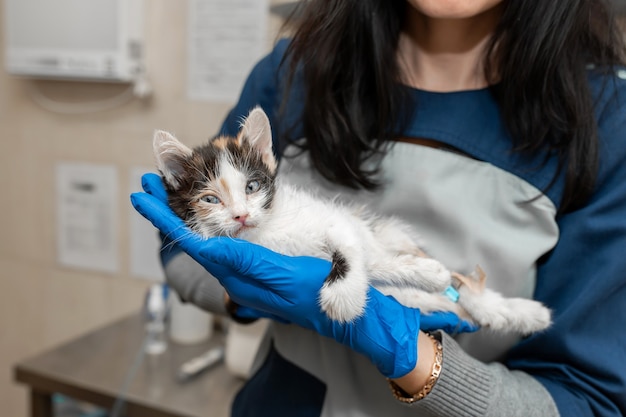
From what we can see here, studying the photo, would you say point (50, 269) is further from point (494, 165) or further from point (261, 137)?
point (494, 165)

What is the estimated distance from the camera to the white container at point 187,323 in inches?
67.2

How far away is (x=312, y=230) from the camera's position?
0.79 metres

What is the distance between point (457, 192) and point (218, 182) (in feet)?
1.39

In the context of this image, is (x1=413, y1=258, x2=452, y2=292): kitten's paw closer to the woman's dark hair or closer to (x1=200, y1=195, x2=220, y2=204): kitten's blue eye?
the woman's dark hair

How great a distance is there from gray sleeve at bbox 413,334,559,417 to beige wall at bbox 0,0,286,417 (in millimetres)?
1276

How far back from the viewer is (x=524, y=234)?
33.5 inches

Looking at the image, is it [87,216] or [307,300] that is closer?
[307,300]

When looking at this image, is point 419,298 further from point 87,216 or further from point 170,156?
point 87,216

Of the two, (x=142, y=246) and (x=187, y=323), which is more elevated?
(x=142, y=246)

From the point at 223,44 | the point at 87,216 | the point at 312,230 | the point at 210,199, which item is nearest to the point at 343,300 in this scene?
the point at 312,230

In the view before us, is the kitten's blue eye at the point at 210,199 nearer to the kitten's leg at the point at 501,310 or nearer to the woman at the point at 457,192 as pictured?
the woman at the point at 457,192

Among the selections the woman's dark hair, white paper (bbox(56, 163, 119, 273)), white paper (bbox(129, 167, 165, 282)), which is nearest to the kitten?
the woman's dark hair

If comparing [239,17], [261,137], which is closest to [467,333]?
[261,137]

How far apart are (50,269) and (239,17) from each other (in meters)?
1.38
